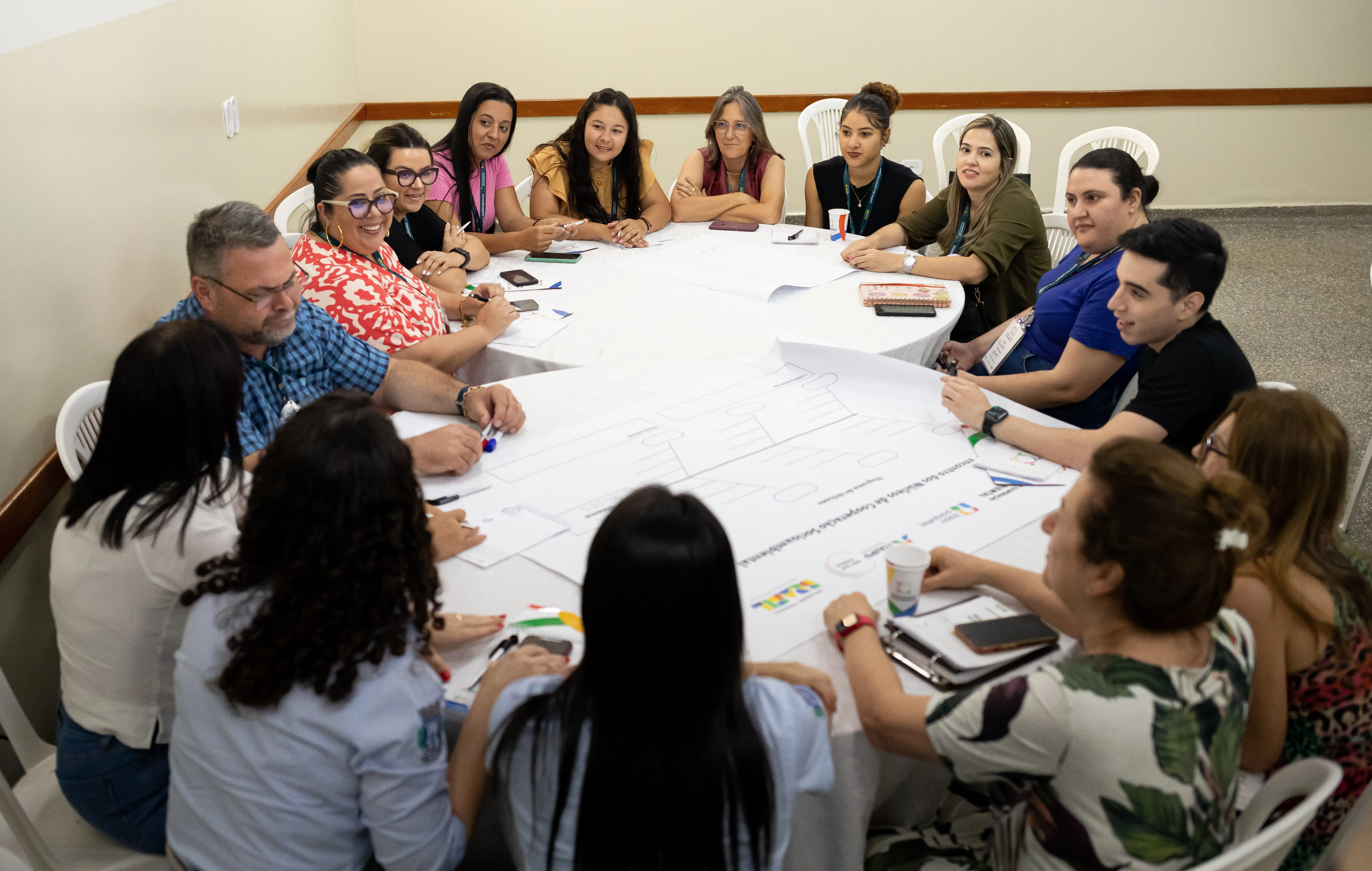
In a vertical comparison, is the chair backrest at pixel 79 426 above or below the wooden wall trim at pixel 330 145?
below

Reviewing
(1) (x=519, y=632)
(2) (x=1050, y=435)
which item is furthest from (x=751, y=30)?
(1) (x=519, y=632)

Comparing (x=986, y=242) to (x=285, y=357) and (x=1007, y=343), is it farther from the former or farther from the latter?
(x=285, y=357)

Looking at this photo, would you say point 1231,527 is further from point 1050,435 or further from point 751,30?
point 751,30

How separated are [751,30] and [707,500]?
472 cm

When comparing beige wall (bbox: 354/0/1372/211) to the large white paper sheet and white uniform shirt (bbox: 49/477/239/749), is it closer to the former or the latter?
the large white paper sheet

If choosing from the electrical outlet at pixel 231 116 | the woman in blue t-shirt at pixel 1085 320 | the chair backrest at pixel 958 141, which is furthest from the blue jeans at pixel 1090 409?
the electrical outlet at pixel 231 116

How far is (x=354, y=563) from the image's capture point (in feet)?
3.83

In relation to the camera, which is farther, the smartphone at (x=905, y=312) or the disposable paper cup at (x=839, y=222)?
the disposable paper cup at (x=839, y=222)

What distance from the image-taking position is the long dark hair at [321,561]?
3.70ft

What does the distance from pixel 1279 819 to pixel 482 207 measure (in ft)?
10.7

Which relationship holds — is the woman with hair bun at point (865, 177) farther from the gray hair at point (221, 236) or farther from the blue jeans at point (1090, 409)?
the gray hair at point (221, 236)

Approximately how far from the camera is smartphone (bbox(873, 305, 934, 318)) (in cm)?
278

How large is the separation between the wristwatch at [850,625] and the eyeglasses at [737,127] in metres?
2.90

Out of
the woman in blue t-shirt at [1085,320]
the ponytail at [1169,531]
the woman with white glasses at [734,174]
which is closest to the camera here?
the ponytail at [1169,531]
